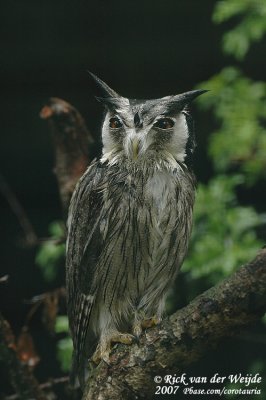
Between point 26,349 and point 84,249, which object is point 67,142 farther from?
point 26,349

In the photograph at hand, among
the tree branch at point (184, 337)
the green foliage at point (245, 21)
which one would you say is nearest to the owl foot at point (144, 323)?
the tree branch at point (184, 337)

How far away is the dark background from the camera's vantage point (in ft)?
9.95

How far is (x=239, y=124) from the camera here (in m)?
2.54

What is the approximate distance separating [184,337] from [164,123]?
0.62 meters

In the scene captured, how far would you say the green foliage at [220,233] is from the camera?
8.13 ft

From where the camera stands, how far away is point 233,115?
101 inches

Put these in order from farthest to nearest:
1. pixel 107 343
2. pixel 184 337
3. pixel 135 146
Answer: pixel 107 343 < pixel 135 146 < pixel 184 337

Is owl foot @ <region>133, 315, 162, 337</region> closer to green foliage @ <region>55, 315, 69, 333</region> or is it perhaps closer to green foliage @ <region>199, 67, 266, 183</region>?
green foliage @ <region>55, 315, 69, 333</region>

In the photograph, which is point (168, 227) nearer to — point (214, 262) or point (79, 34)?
point (214, 262)

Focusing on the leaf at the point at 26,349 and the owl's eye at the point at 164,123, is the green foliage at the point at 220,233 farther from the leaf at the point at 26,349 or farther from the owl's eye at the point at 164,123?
the leaf at the point at 26,349

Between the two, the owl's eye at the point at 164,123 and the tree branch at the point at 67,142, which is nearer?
the owl's eye at the point at 164,123

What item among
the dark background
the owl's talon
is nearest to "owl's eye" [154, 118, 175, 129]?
the owl's talon

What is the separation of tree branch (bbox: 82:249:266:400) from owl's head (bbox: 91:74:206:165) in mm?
488

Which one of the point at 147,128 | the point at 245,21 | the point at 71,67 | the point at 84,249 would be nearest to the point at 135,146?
the point at 147,128
